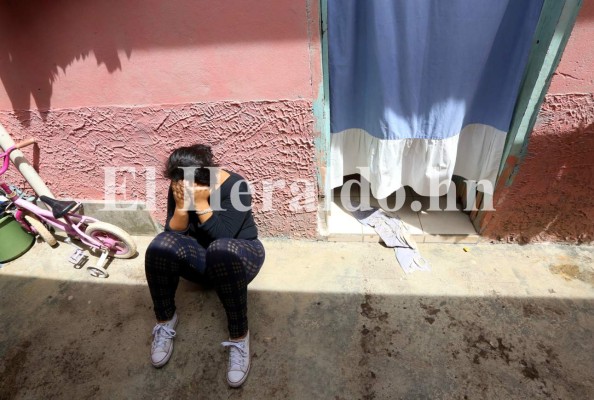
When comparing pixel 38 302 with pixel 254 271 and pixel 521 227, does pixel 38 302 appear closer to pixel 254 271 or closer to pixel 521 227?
pixel 254 271

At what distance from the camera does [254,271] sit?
7.07 ft

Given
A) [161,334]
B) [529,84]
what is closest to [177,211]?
[161,334]

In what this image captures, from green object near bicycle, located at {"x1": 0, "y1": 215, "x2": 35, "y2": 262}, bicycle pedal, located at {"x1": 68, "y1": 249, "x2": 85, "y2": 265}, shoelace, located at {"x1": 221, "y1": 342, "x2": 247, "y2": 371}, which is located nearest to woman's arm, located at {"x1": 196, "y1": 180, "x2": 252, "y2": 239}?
shoelace, located at {"x1": 221, "y1": 342, "x2": 247, "y2": 371}

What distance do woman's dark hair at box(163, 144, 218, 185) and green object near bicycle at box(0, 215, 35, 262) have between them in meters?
2.06

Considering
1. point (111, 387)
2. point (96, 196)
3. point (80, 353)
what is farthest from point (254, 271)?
point (96, 196)

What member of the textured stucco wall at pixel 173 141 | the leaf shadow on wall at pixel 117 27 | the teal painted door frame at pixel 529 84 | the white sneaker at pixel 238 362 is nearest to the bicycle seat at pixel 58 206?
the textured stucco wall at pixel 173 141

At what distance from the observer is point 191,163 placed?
1.95m

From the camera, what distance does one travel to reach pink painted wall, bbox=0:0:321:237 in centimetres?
206

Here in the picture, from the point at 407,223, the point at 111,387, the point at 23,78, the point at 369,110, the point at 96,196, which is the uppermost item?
the point at 23,78

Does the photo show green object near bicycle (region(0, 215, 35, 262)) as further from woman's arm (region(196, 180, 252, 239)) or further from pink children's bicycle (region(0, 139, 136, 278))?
woman's arm (region(196, 180, 252, 239))

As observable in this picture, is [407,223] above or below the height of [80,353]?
above

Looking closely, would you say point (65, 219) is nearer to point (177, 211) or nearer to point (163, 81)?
point (177, 211)

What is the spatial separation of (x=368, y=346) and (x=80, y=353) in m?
1.97

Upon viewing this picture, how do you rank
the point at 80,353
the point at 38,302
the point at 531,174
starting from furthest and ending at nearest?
the point at 38,302 < the point at 531,174 < the point at 80,353
